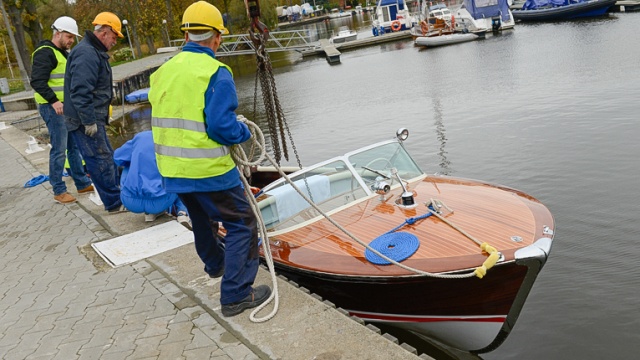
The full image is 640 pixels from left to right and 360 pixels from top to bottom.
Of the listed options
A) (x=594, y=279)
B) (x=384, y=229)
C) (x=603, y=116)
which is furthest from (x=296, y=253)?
(x=603, y=116)

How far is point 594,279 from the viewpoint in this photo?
676 centimetres

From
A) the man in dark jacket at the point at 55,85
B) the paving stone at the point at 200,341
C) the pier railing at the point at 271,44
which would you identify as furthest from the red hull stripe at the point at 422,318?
the pier railing at the point at 271,44

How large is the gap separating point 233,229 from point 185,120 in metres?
0.86

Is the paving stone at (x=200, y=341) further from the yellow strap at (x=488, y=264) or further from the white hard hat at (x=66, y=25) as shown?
the white hard hat at (x=66, y=25)

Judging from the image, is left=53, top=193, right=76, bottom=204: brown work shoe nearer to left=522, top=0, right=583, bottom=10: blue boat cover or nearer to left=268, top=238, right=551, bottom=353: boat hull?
left=268, top=238, right=551, bottom=353: boat hull

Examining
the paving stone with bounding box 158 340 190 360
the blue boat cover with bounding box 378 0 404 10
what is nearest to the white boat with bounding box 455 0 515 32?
the blue boat cover with bounding box 378 0 404 10

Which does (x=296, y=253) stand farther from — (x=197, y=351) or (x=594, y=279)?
(x=594, y=279)

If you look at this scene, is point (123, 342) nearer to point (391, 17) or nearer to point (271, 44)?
point (391, 17)

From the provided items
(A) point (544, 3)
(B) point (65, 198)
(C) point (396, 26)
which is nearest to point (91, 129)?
(B) point (65, 198)

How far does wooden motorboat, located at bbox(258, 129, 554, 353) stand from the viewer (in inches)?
184

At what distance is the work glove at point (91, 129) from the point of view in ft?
21.9

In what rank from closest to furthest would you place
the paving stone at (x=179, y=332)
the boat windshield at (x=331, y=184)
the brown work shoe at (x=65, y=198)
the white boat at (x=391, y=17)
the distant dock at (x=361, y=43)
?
the paving stone at (x=179, y=332) → the boat windshield at (x=331, y=184) → the brown work shoe at (x=65, y=198) → the distant dock at (x=361, y=43) → the white boat at (x=391, y=17)

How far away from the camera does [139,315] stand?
4.72 metres

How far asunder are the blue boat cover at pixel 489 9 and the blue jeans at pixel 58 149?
1383 inches
